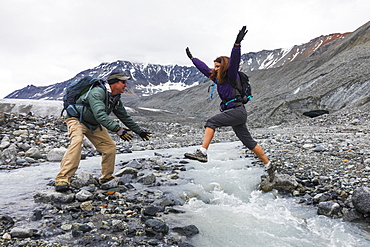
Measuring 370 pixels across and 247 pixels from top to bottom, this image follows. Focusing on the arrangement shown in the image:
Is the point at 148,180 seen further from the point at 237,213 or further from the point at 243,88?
the point at 243,88

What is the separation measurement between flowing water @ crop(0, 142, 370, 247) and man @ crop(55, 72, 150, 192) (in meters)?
0.95

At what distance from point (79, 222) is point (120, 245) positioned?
3.30 ft

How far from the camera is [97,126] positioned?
6195 mm

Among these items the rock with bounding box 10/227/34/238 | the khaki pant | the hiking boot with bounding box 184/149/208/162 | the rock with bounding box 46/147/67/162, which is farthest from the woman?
the rock with bounding box 46/147/67/162

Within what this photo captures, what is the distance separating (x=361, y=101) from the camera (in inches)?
983

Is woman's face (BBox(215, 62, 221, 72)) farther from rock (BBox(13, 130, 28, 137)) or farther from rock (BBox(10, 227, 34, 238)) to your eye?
rock (BBox(13, 130, 28, 137))

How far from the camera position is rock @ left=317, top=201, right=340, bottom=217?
177 inches

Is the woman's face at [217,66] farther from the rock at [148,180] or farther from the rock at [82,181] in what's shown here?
the rock at [82,181]

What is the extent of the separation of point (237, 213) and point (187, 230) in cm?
142

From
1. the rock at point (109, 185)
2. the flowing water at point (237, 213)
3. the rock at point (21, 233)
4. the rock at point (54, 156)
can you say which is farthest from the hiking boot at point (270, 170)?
the rock at point (54, 156)

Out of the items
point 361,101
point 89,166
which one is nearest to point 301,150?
point 89,166

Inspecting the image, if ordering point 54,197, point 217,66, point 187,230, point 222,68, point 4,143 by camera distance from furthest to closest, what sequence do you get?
point 4,143 → point 217,66 → point 222,68 → point 54,197 → point 187,230

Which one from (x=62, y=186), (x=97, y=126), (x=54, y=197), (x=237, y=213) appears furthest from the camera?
(x=97, y=126)

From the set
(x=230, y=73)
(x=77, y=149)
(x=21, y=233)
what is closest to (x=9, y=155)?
(x=77, y=149)
